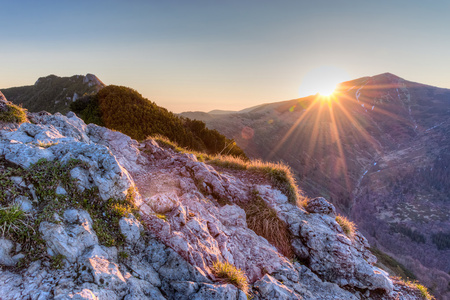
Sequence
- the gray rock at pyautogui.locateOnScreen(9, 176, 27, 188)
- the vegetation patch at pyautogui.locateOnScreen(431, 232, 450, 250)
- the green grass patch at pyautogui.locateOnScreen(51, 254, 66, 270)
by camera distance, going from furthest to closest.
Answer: the vegetation patch at pyautogui.locateOnScreen(431, 232, 450, 250), the gray rock at pyautogui.locateOnScreen(9, 176, 27, 188), the green grass patch at pyautogui.locateOnScreen(51, 254, 66, 270)

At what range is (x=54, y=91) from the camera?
38.6 metres

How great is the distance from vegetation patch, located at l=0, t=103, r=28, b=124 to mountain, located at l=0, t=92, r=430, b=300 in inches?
2.2

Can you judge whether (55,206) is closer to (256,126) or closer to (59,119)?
(59,119)

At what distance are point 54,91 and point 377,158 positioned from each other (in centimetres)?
12716

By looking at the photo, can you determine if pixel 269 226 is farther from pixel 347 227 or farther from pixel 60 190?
pixel 60 190

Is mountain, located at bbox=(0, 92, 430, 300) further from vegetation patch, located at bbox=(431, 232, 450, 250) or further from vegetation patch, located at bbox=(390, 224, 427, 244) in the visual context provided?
vegetation patch, located at bbox=(431, 232, 450, 250)

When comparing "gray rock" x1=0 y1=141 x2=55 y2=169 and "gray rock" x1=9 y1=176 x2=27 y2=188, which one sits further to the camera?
"gray rock" x1=0 y1=141 x2=55 y2=169

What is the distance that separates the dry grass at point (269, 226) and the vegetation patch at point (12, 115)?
319 inches

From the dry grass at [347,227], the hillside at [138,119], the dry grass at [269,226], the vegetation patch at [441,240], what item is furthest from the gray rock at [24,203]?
the vegetation patch at [441,240]

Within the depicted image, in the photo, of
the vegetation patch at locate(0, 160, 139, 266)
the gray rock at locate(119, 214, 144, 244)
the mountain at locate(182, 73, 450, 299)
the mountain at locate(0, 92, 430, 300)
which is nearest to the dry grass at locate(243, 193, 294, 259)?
the mountain at locate(0, 92, 430, 300)

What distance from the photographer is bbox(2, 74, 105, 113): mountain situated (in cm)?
3300

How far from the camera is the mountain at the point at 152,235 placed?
129 inches

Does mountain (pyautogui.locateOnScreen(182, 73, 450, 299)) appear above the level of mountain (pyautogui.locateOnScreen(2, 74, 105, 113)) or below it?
below

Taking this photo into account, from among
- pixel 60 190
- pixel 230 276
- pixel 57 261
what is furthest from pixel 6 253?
pixel 230 276
